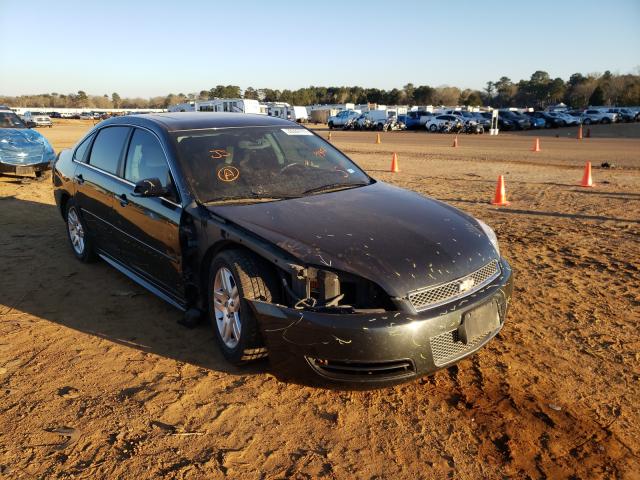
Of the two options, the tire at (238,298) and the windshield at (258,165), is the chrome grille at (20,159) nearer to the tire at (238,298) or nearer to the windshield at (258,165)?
the windshield at (258,165)

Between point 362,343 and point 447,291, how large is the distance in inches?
24.7

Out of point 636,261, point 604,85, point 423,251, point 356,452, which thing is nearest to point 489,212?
point 636,261

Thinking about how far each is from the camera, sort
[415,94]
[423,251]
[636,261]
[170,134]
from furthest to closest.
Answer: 1. [415,94]
2. [636,261]
3. [170,134]
4. [423,251]

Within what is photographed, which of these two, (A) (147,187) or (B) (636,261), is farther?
(B) (636,261)

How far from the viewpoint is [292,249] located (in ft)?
10.2

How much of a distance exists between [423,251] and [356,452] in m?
1.22

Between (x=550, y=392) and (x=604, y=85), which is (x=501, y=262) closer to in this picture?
(x=550, y=392)

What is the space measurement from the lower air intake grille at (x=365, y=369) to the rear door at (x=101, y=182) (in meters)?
2.78

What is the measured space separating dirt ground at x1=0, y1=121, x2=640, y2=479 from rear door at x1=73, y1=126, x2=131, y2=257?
20.1 inches

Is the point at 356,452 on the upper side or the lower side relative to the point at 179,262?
lower

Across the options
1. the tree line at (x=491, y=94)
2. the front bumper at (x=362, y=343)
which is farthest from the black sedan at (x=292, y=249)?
the tree line at (x=491, y=94)

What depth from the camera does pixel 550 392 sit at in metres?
3.24

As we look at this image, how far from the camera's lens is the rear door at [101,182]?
4.88 meters

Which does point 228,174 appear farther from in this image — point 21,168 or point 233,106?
point 233,106
